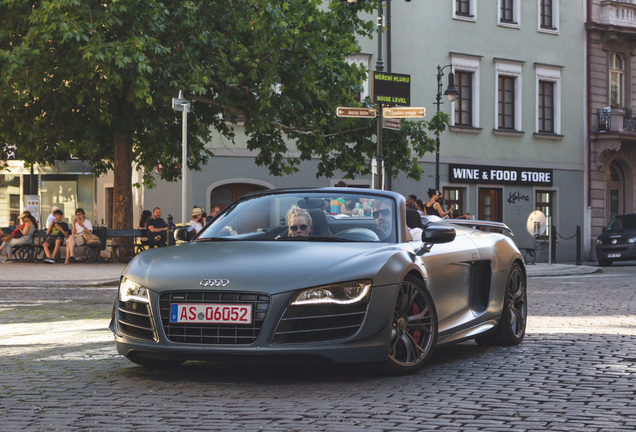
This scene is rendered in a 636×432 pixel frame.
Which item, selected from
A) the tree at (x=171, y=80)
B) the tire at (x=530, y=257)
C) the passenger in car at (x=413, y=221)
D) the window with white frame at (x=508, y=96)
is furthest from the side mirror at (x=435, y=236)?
the window with white frame at (x=508, y=96)

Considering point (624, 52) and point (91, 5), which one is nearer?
point (91, 5)

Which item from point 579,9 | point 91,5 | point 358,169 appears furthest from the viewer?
point 579,9

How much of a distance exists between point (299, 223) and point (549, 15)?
3430cm

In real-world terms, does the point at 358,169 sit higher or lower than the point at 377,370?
higher

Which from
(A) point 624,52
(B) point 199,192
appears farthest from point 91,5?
(A) point 624,52

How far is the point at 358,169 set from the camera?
28125 millimetres

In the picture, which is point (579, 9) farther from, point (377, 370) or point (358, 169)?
point (377, 370)

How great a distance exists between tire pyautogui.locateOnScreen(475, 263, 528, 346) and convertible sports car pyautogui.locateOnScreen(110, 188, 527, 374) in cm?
82

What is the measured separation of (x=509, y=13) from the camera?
130ft

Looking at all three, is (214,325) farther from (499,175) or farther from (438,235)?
(499,175)

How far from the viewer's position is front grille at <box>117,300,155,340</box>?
7.37 metres

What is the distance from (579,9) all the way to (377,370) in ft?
118

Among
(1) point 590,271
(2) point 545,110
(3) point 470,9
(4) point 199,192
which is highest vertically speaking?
(3) point 470,9

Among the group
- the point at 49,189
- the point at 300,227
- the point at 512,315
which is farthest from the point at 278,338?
the point at 49,189
